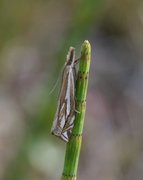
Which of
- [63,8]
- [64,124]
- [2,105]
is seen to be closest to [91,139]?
[2,105]

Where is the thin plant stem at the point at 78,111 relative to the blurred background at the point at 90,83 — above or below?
below

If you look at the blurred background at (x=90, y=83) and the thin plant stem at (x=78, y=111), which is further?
the blurred background at (x=90, y=83)

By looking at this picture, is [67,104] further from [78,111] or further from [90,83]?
[90,83]

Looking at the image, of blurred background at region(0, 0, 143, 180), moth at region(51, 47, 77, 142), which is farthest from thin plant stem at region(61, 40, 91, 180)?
blurred background at region(0, 0, 143, 180)

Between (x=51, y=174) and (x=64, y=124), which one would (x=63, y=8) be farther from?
(x=64, y=124)

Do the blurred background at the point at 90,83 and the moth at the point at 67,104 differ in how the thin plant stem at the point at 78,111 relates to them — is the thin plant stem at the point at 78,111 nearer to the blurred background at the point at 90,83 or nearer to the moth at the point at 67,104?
the moth at the point at 67,104

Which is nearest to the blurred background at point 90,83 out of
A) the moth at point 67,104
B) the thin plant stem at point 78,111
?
the moth at point 67,104
